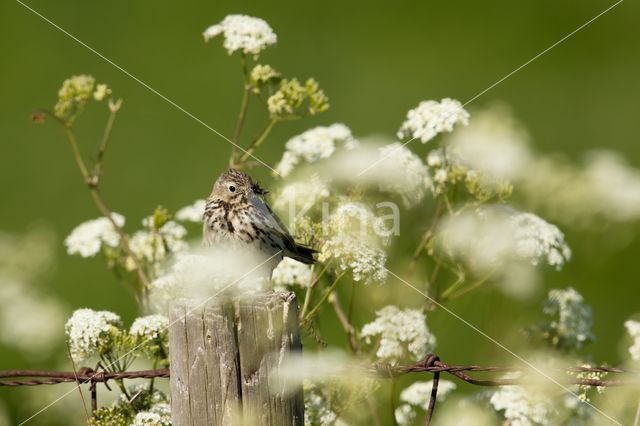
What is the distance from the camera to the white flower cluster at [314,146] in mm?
5578

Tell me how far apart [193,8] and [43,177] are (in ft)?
14.2

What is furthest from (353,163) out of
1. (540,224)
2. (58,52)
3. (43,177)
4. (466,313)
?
(58,52)

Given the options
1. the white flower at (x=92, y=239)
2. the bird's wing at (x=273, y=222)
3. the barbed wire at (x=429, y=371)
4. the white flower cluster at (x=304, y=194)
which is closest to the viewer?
the barbed wire at (x=429, y=371)

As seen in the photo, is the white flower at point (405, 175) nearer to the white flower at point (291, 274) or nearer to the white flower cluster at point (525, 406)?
the white flower at point (291, 274)

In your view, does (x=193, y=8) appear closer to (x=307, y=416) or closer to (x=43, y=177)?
(x=43, y=177)

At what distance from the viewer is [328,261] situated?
4965mm

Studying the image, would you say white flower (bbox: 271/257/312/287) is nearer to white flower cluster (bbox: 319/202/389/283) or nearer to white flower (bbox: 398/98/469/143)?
white flower cluster (bbox: 319/202/389/283)

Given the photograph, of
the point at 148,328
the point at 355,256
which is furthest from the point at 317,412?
the point at 148,328

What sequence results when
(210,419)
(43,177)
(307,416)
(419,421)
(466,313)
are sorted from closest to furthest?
(210,419) < (307,416) < (419,421) < (466,313) < (43,177)

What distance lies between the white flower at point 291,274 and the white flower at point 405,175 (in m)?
0.63

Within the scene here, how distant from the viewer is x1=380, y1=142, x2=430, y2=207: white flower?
548 cm

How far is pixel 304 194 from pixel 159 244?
94cm

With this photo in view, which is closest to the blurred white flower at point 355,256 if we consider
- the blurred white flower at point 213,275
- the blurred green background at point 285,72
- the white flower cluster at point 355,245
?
the white flower cluster at point 355,245

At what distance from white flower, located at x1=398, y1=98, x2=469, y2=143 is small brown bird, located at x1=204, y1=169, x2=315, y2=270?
92cm
